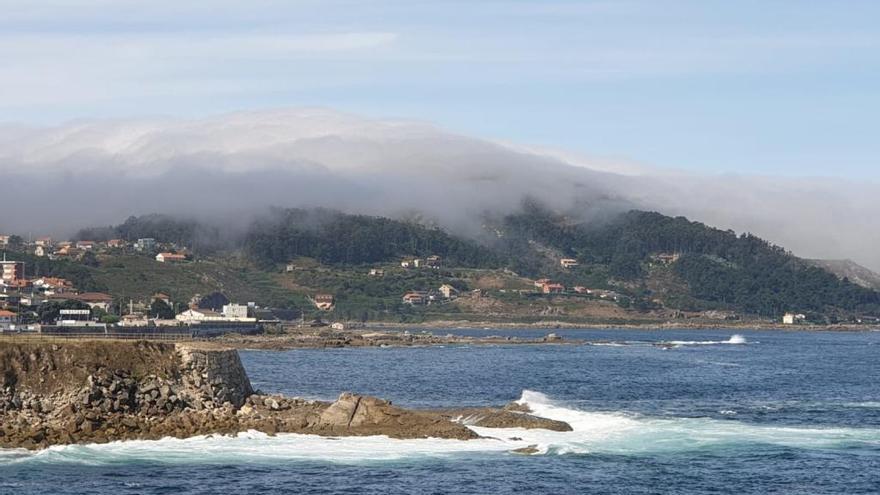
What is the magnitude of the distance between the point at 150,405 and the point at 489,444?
17.5 meters

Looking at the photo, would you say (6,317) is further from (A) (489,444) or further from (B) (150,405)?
(A) (489,444)

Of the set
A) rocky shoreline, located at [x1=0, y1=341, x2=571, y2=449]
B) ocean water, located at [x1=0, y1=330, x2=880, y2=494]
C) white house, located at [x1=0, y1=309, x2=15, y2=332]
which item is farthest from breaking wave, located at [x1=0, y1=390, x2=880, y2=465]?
white house, located at [x1=0, y1=309, x2=15, y2=332]

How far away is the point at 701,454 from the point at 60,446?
100 feet

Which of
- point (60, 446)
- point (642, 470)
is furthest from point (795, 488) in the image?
point (60, 446)

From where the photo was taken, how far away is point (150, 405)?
2562 inches

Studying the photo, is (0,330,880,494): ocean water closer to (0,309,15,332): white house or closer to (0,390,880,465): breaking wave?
(0,390,880,465): breaking wave

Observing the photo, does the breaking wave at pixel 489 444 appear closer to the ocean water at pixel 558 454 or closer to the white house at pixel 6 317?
the ocean water at pixel 558 454

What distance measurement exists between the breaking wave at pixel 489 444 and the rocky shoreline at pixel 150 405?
136 centimetres

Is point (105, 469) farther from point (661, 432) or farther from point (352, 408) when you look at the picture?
point (661, 432)

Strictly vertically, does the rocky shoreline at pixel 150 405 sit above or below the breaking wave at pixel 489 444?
above

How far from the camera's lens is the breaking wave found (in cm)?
5797

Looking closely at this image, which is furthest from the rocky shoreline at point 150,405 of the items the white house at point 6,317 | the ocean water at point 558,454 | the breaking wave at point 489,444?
the white house at point 6,317

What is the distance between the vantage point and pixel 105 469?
54.6m

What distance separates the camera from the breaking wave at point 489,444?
190 feet
